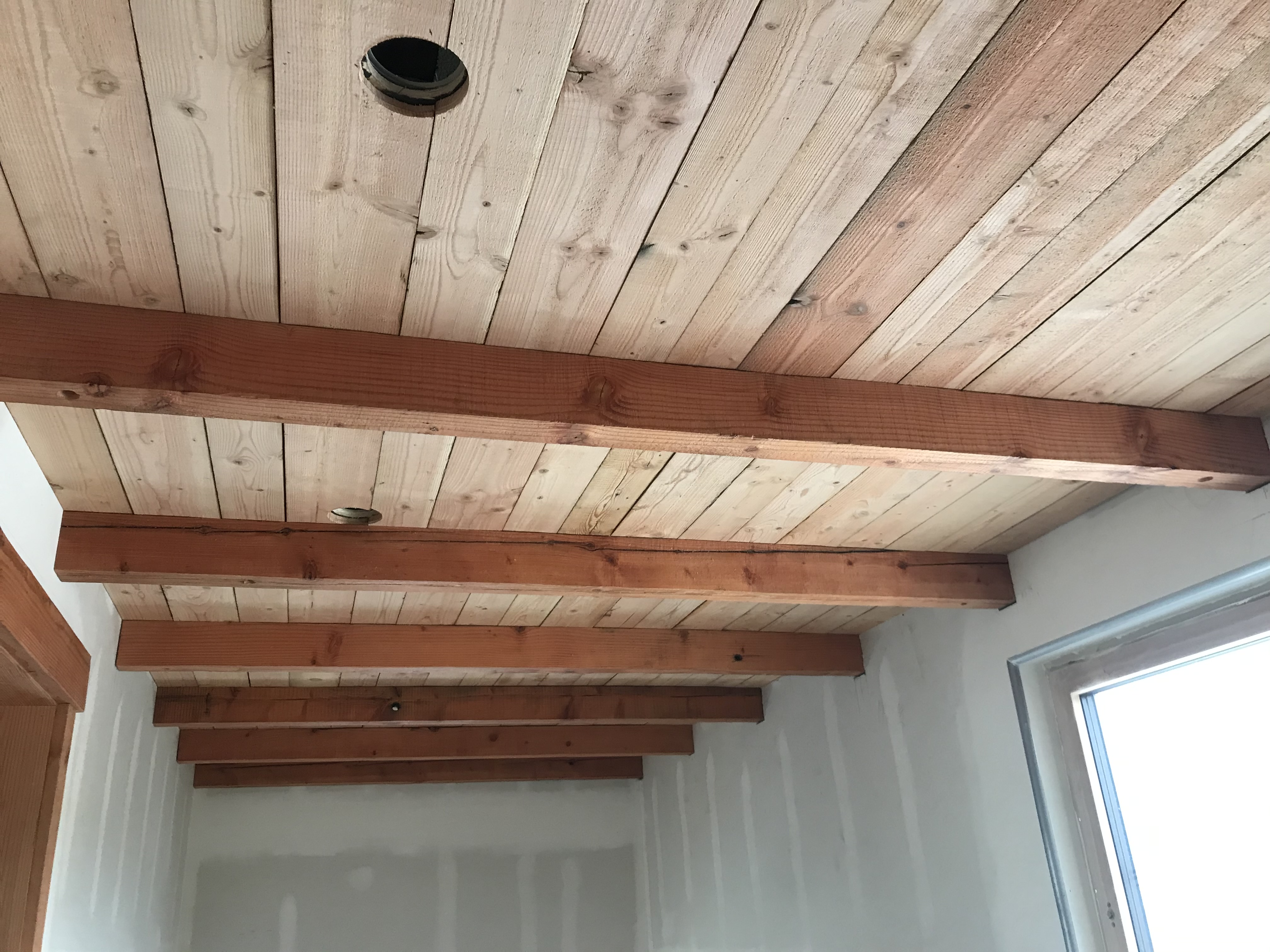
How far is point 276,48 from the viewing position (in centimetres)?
112

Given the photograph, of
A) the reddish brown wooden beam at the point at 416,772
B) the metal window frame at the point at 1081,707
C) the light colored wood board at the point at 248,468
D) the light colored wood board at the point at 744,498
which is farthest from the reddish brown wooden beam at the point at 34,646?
the reddish brown wooden beam at the point at 416,772

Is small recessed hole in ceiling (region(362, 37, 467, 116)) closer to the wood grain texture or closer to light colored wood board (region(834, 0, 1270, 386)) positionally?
light colored wood board (region(834, 0, 1270, 386))

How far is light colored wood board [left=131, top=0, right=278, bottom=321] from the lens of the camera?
1.10 meters

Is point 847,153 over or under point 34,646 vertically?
over

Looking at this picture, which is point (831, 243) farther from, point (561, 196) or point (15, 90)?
point (15, 90)

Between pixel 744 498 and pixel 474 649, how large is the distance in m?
1.36

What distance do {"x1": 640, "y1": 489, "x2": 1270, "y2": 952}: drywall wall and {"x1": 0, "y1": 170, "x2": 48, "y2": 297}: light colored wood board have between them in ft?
8.06

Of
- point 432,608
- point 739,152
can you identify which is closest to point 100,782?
point 432,608

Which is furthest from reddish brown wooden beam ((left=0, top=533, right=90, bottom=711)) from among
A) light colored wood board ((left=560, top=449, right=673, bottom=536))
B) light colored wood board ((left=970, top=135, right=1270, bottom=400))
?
light colored wood board ((left=970, top=135, right=1270, bottom=400))

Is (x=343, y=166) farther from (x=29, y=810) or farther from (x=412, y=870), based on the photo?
(x=412, y=870)

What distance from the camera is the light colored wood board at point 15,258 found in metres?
1.34

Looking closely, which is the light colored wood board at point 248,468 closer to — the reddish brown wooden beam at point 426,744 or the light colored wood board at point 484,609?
the light colored wood board at point 484,609

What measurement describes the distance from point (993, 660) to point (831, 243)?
2042mm

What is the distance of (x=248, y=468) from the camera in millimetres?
2193
